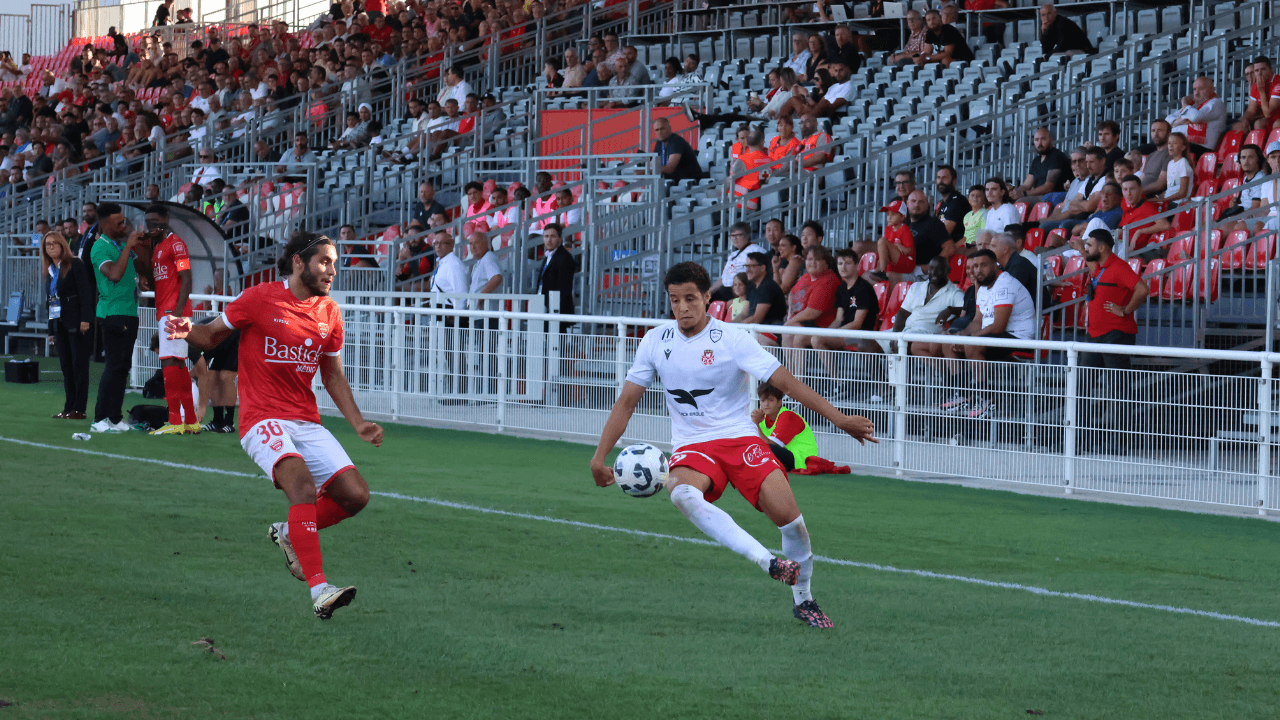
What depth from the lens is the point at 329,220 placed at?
84.6 ft

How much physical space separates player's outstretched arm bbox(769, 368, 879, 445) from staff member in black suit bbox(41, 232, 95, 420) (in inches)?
384

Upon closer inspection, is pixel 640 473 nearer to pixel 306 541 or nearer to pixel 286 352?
pixel 306 541

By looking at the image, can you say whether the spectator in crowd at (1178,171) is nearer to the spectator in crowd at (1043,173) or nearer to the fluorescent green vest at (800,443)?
the spectator in crowd at (1043,173)

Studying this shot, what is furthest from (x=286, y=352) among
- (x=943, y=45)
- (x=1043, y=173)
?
(x=943, y=45)

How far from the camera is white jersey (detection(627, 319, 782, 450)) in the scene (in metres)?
6.86

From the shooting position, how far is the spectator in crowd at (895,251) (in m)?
16.3

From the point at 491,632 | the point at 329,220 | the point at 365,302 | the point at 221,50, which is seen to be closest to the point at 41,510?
the point at 491,632

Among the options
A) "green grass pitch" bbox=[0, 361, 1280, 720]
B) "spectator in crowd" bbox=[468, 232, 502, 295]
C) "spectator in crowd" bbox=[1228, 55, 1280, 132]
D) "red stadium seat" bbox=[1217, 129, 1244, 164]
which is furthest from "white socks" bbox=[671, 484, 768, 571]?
"spectator in crowd" bbox=[468, 232, 502, 295]

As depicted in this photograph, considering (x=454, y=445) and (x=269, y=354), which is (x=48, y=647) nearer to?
(x=269, y=354)

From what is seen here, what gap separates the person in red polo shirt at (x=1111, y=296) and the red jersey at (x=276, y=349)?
8188mm

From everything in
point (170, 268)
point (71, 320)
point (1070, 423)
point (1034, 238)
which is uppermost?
point (1034, 238)

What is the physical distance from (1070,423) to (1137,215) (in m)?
4.17

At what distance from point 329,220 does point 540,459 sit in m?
13.7

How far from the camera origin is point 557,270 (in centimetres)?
1806
